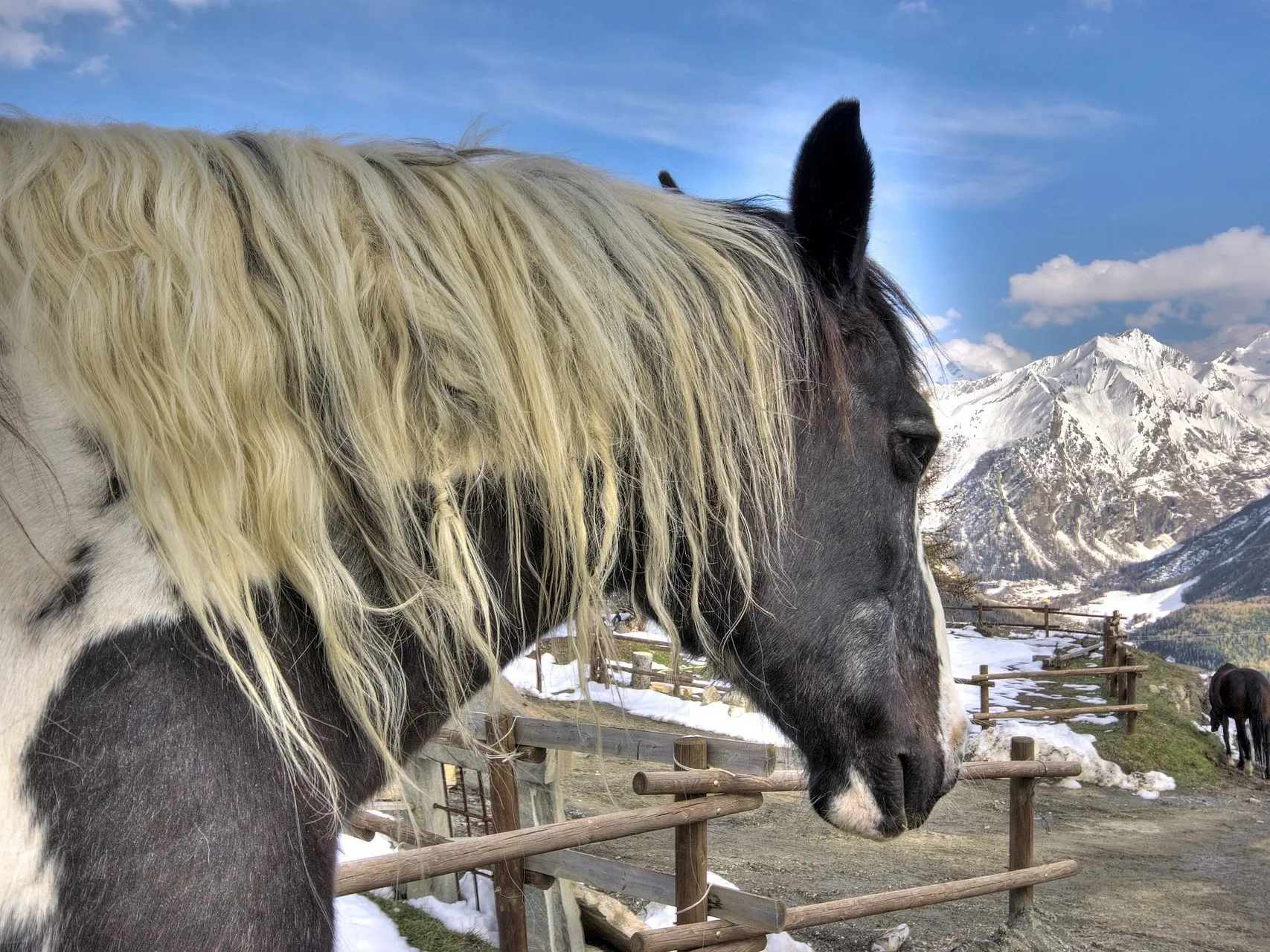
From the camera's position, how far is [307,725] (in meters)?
1.02

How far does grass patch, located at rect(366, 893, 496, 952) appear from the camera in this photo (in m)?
5.84

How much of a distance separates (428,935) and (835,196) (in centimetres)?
612

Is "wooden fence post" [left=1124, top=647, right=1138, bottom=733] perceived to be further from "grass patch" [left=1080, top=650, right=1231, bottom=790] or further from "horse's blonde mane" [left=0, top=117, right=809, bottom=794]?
"horse's blonde mane" [left=0, top=117, right=809, bottom=794]

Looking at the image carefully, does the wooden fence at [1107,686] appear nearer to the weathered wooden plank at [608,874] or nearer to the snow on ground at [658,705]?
the snow on ground at [658,705]

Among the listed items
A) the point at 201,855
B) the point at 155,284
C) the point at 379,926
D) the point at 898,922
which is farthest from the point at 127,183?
the point at 898,922

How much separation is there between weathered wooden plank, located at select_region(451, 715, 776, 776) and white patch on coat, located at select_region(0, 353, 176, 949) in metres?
3.70

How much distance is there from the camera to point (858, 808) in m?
1.61

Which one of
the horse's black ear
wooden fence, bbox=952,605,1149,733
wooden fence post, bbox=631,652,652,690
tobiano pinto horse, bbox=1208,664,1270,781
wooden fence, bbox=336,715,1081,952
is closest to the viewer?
the horse's black ear

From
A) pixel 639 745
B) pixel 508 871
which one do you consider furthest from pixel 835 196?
pixel 508 871

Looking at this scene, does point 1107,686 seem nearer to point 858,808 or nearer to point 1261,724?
point 1261,724

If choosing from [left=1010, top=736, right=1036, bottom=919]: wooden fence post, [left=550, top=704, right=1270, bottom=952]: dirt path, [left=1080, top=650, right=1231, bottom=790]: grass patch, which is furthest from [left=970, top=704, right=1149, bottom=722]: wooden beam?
[left=1010, top=736, right=1036, bottom=919]: wooden fence post

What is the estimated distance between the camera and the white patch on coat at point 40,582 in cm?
83

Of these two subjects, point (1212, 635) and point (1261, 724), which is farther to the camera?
point (1212, 635)

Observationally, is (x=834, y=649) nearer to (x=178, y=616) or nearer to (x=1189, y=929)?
(x=178, y=616)
